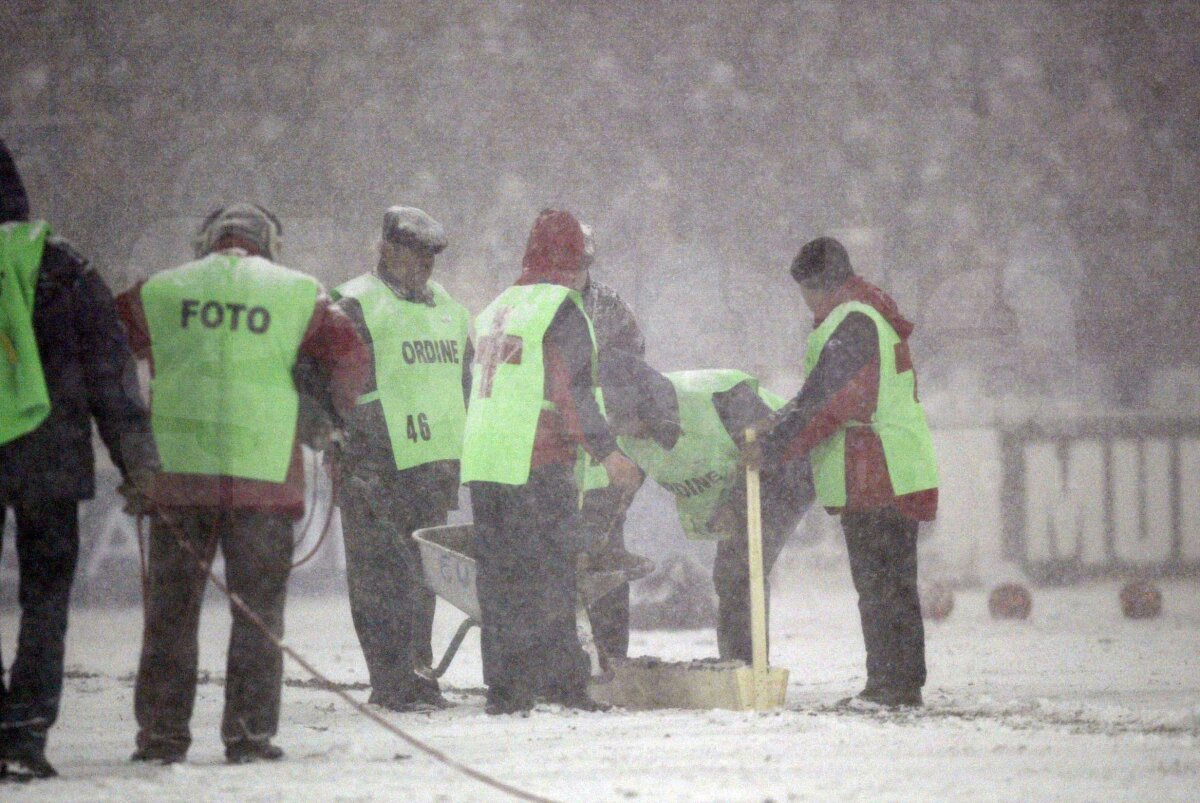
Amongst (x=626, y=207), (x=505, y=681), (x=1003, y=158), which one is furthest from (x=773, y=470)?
(x=1003, y=158)

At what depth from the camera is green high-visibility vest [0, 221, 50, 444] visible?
10.8 feet

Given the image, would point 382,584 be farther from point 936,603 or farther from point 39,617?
point 936,603

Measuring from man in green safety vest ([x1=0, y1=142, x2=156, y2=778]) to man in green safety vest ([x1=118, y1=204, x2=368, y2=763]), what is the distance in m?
0.11

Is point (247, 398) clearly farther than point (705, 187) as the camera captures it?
No

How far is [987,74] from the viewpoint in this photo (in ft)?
37.0

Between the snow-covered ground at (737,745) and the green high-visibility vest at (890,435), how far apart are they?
0.63 meters

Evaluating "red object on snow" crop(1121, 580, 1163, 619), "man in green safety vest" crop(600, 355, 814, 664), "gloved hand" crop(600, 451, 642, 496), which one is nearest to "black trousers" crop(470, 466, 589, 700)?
"gloved hand" crop(600, 451, 642, 496)

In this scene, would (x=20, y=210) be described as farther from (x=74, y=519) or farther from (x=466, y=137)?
(x=466, y=137)

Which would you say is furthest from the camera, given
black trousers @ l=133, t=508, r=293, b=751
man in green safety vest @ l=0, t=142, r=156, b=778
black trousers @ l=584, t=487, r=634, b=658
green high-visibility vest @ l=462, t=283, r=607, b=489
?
black trousers @ l=584, t=487, r=634, b=658

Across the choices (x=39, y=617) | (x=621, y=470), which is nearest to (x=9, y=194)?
(x=39, y=617)

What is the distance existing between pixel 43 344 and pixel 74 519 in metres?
0.38

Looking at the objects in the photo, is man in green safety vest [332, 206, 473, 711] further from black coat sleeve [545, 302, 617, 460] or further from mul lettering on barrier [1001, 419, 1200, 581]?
mul lettering on barrier [1001, 419, 1200, 581]

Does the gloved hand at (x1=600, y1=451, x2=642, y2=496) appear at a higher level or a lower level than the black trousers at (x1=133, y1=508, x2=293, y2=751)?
higher

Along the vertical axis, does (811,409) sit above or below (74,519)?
above
